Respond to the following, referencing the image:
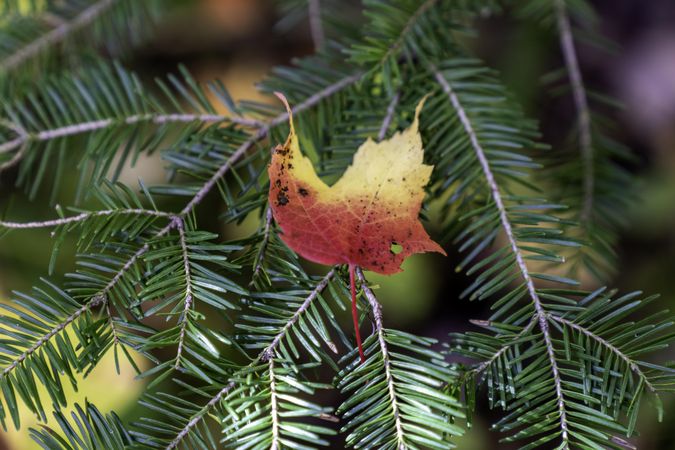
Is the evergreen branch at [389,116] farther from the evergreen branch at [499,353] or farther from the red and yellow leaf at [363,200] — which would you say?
the evergreen branch at [499,353]

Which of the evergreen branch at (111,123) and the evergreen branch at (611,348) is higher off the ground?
the evergreen branch at (111,123)

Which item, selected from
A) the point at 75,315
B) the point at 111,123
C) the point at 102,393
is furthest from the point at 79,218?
the point at 102,393

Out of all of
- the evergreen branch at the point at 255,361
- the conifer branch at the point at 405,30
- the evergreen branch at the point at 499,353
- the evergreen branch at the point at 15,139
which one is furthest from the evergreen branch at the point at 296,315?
the evergreen branch at the point at 15,139

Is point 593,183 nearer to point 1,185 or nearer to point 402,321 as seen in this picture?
point 402,321

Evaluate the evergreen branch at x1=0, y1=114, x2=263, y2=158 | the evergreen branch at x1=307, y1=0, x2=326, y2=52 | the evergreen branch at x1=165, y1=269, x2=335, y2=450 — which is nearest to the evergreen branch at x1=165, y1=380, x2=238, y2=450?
the evergreen branch at x1=165, y1=269, x2=335, y2=450

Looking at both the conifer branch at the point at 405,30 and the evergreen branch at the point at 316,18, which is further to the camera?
the evergreen branch at the point at 316,18

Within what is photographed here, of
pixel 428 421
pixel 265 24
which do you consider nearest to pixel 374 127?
pixel 428 421

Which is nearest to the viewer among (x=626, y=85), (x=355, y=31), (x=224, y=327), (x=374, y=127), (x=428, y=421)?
(x=428, y=421)
